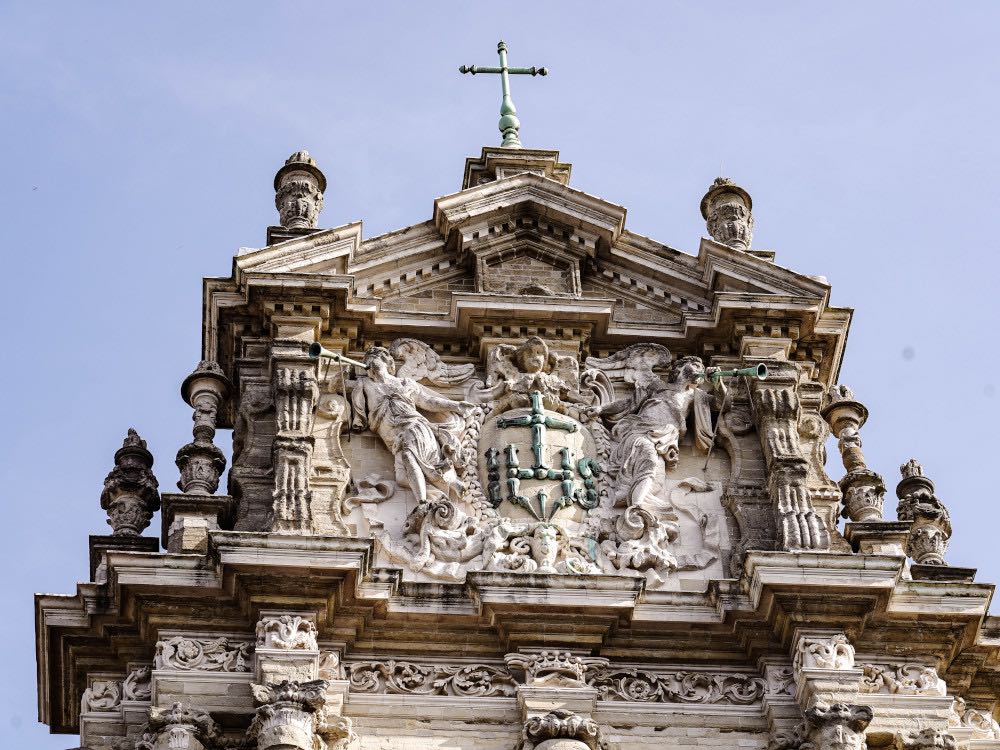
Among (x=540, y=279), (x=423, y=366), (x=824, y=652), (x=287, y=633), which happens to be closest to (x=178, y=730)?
(x=287, y=633)

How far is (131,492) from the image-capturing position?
72.5 feet

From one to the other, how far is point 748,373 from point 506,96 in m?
5.52

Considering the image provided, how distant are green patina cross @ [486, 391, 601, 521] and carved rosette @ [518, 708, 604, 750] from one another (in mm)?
2261

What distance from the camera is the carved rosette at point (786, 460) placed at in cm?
2155

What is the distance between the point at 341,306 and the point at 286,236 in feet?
3.96

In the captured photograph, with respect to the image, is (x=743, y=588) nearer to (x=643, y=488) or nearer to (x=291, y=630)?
(x=643, y=488)

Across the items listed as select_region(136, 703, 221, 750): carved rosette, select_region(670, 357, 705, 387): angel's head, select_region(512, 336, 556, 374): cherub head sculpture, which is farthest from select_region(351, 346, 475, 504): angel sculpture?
select_region(136, 703, 221, 750): carved rosette

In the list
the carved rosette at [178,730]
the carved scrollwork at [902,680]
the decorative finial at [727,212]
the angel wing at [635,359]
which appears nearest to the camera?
the carved rosette at [178,730]

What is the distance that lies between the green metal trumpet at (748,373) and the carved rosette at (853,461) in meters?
0.93

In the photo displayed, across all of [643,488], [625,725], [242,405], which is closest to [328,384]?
[242,405]

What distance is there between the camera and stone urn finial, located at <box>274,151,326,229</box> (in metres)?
24.6

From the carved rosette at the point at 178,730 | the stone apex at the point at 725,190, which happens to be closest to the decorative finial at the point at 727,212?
the stone apex at the point at 725,190

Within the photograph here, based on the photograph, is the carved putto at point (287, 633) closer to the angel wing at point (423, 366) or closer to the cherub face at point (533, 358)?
the angel wing at point (423, 366)

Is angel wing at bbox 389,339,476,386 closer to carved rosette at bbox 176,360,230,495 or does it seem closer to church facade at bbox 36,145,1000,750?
church facade at bbox 36,145,1000,750
